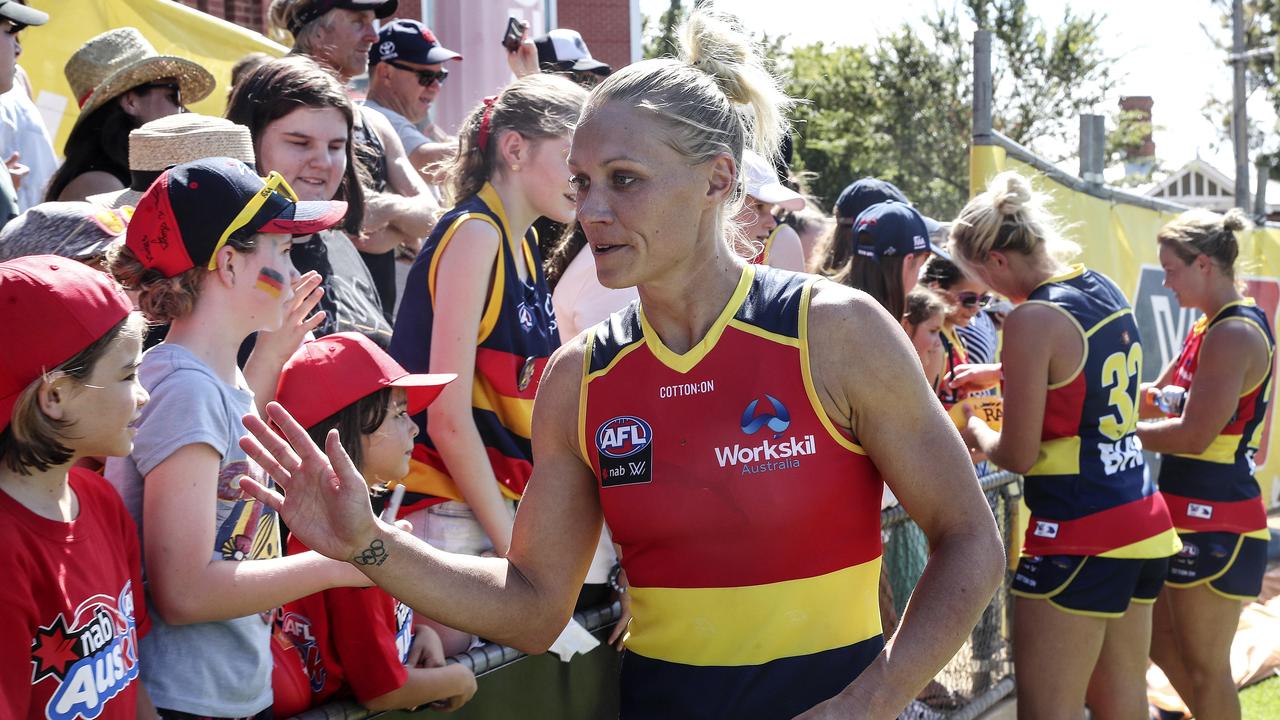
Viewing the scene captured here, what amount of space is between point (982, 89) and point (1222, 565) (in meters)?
3.02

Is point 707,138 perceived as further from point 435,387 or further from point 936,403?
point 435,387

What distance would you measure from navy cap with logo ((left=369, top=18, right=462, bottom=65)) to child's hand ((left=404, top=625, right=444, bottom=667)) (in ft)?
9.91

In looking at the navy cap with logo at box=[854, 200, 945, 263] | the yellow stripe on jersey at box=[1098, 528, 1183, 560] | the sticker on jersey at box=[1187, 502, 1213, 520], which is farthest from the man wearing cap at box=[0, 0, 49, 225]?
the sticker on jersey at box=[1187, 502, 1213, 520]

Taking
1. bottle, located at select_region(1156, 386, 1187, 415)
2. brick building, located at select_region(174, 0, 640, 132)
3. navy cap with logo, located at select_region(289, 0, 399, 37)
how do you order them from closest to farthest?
navy cap with logo, located at select_region(289, 0, 399, 37)
bottle, located at select_region(1156, 386, 1187, 415)
brick building, located at select_region(174, 0, 640, 132)

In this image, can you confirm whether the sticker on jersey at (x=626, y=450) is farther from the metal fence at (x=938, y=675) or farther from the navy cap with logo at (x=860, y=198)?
the navy cap with logo at (x=860, y=198)

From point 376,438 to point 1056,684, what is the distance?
2790 millimetres

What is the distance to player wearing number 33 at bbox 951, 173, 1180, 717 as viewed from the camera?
14.2 ft

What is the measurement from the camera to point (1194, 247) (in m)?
5.66

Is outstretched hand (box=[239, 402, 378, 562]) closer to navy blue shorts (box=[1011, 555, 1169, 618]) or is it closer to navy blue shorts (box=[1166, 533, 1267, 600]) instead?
navy blue shorts (box=[1011, 555, 1169, 618])

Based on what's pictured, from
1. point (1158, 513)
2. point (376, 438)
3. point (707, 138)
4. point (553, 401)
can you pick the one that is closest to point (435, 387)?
point (376, 438)

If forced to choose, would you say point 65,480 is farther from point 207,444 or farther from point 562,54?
point 562,54

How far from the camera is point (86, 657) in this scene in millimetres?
2064

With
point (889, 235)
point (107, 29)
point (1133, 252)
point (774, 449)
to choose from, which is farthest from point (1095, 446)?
point (1133, 252)

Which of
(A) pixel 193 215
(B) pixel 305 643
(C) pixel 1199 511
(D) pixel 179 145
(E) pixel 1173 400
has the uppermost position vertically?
(D) pixel 179 145
